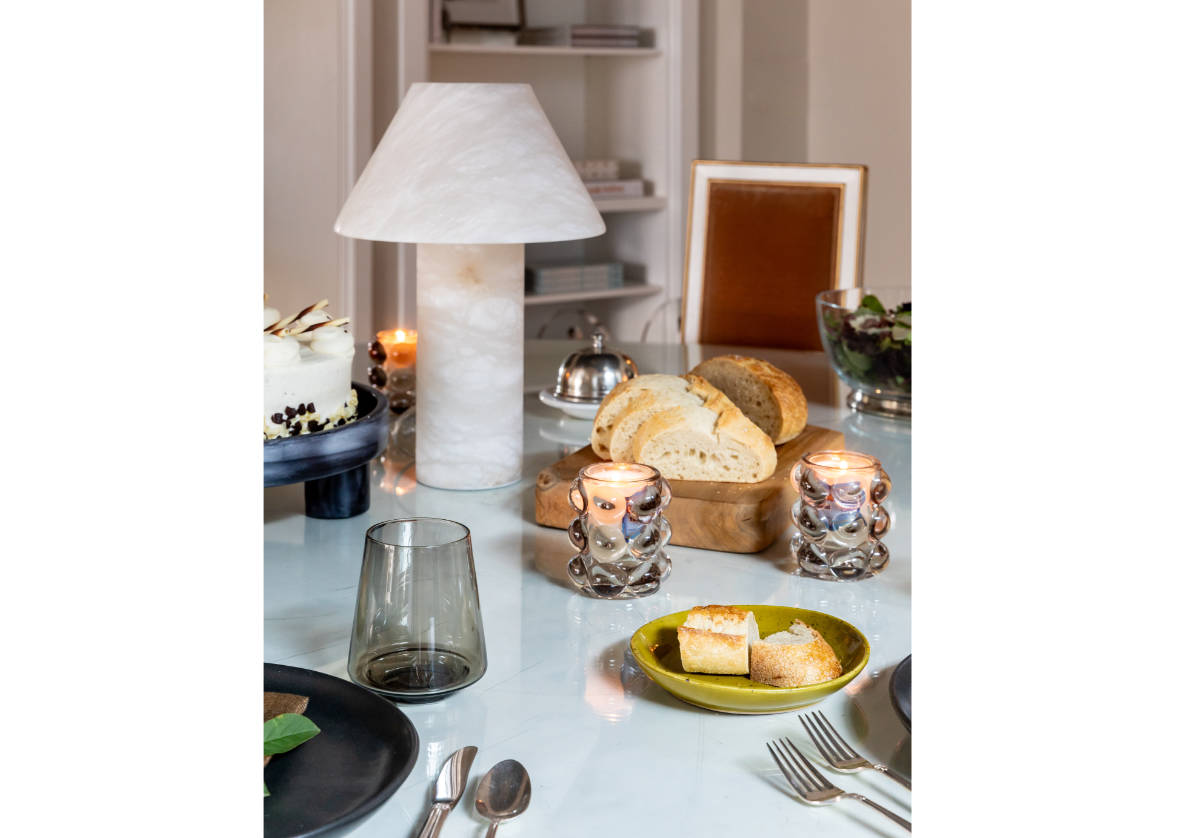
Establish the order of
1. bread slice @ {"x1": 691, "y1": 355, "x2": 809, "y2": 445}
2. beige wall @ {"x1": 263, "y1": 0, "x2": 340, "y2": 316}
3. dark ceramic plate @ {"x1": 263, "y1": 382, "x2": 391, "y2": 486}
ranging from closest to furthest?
dark ceramic plate @ {"x1": 263, "y1": 382, "x2": 391, "y2": 486}
bread slice @ {"x1": 691, "y1": 355, "x2": 809, "y2": 445}
beige wall @ {"x1": 263, "y1": 0, "x2": 340, "y2": 316}

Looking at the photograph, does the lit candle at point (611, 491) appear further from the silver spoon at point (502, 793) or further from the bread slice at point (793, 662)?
the silver spoon at point (502, 793)

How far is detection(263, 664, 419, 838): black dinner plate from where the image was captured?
2.08 feet

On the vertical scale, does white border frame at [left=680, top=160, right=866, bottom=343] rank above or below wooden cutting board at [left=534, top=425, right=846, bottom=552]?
above

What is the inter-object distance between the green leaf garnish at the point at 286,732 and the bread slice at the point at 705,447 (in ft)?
1.94

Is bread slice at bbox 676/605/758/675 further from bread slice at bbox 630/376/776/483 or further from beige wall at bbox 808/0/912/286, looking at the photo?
beige wall at bbox 808/0/912/286

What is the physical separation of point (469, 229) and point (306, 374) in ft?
0.72

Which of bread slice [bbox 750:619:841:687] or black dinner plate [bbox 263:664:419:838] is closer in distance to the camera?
black dinner plate [bbox 263:664:419:838]

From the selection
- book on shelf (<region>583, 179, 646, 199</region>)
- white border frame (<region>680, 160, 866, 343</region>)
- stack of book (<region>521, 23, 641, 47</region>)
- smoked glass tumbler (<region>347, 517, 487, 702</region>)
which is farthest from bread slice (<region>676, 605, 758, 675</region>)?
stack of book (<region>521, 23, 641, 47</region>)

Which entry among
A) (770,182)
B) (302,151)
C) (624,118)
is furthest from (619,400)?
(624,118)

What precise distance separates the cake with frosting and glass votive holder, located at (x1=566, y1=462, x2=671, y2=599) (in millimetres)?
295

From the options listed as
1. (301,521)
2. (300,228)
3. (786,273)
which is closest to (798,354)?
(786,273)

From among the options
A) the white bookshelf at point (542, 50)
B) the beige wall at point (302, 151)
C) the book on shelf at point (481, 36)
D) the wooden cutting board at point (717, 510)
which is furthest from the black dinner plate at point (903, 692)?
the book on shelf at point (481, 36)
